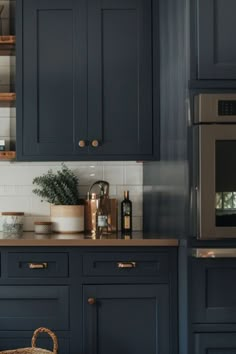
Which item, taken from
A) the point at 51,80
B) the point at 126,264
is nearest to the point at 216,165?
the point at 126,264

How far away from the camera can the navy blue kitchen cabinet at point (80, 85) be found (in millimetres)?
3559

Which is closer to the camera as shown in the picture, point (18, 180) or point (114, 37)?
point (114, 37)

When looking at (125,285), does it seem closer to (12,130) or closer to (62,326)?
(62,326)

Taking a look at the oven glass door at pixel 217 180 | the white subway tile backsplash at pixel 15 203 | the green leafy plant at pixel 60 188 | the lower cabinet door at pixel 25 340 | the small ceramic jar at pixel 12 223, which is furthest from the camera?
the white subway tile backsplash at pixel 15 203

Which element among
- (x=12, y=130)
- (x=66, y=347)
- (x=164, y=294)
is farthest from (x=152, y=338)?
(x=12, y=130)

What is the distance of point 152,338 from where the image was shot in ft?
10.4

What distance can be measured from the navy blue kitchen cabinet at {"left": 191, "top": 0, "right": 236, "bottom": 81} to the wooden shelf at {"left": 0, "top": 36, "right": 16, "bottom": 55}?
1.19m

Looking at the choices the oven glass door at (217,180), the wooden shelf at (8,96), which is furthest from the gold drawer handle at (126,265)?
the wooden shelf at (8,96)

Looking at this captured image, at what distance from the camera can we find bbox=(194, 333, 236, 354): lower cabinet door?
286 cm

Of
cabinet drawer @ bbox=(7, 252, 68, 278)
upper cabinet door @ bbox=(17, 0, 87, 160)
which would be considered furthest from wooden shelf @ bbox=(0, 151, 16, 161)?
cabinet drawer @ bbox=(7, 252, 68, 278)

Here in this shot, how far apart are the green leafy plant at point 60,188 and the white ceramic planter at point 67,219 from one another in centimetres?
6

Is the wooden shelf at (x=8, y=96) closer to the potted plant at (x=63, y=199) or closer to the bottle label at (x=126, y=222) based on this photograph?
the potted plant at (x=63, y=199)

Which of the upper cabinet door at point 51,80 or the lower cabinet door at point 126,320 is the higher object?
the upper cabinet door at point 51,80

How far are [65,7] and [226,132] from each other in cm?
131
